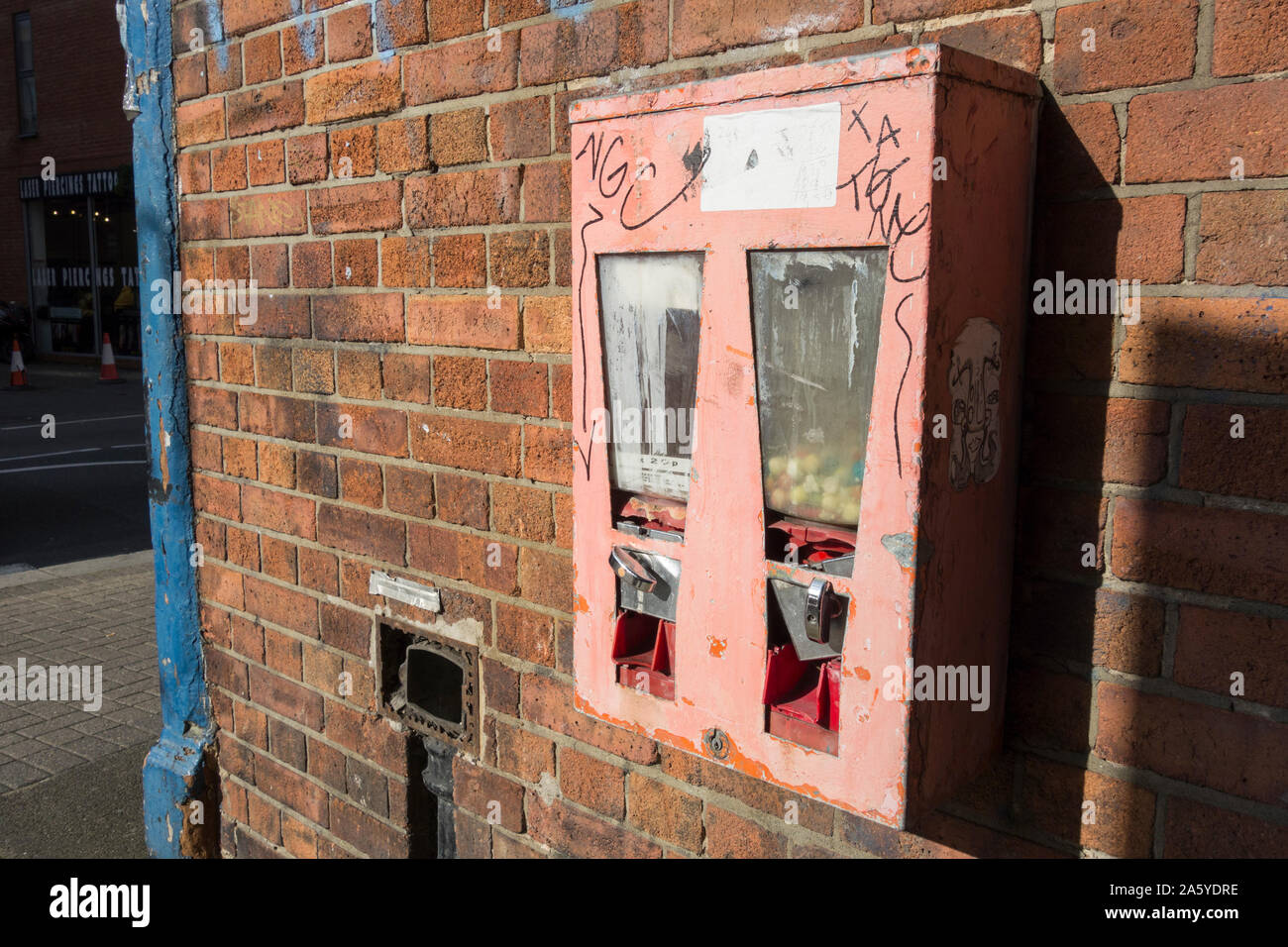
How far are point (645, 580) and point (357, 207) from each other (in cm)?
125

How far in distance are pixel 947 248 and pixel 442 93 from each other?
4.24 feet

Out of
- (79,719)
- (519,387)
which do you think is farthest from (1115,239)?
(79,719)

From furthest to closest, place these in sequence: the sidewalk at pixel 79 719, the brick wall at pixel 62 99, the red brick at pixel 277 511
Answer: the brick wall at pixel 62 99
the sidewalk at pixel 79 719
the red brick at pixel 277 511

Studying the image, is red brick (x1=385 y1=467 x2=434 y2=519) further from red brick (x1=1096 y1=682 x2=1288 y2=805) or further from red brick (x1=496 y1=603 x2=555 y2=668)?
red brick (x1=1096 y1=682 x2=1288 y2=805)

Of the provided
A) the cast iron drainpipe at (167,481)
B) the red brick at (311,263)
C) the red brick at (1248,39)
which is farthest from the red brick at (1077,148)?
the cast iron drainpipe at (167,481)

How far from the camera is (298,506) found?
103 inches

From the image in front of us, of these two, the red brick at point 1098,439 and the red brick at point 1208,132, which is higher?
the red brick at point 1208,132

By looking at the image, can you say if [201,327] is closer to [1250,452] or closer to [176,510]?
[176,510]

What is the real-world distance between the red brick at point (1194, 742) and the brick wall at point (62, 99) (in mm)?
17704

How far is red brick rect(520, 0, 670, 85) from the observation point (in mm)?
1799

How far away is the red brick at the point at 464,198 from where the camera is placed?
6.72ft

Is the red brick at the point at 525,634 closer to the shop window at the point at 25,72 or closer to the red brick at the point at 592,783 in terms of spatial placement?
the red brick at the point at 592,783

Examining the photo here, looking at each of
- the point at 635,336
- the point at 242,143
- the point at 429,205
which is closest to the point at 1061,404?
the point at 635,336

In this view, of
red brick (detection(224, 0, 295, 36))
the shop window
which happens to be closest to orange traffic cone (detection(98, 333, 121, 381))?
the shop window
